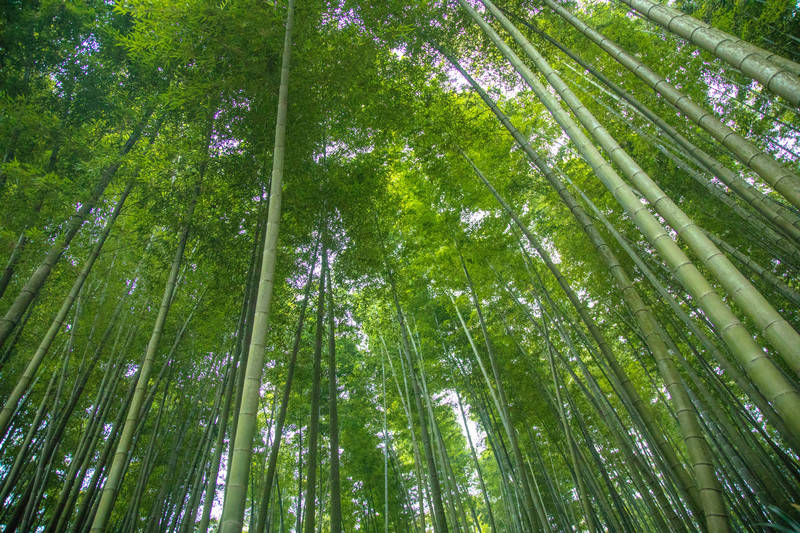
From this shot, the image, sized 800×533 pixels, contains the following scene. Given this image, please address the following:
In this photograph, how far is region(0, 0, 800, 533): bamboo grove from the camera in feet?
6.88

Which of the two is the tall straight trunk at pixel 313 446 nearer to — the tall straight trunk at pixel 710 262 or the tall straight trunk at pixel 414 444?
the tall straight trunk at pixel 414 444

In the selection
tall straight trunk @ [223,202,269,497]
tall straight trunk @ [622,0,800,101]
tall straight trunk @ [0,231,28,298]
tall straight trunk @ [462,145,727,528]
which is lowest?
tall straight trunk @ [462,145,727,528]

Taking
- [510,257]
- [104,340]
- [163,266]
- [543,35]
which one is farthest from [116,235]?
[543,35]

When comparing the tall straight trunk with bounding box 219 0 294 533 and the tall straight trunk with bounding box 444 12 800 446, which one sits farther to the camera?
the tall straight trunk with bounding box 219 0 294 533

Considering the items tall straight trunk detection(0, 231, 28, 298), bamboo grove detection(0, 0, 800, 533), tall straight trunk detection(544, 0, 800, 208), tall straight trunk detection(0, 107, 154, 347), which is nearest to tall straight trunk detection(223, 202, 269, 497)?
bamboo grove detection(0, 0, 800, 533)

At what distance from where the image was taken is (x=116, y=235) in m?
5.10

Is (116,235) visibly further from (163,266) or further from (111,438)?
(111,438)

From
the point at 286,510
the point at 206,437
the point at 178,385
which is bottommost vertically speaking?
the point at 206,437

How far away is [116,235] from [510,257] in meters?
5.35

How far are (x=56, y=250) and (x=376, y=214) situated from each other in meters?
3.26

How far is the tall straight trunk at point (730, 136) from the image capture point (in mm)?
1631

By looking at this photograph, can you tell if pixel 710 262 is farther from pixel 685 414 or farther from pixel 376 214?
pixel 376 214

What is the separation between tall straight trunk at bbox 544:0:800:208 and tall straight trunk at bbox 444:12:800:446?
0.60m

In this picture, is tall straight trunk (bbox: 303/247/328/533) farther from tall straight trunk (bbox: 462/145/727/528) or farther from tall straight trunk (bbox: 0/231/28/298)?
tall straight trunk (bbox: 0/231/28/298)
